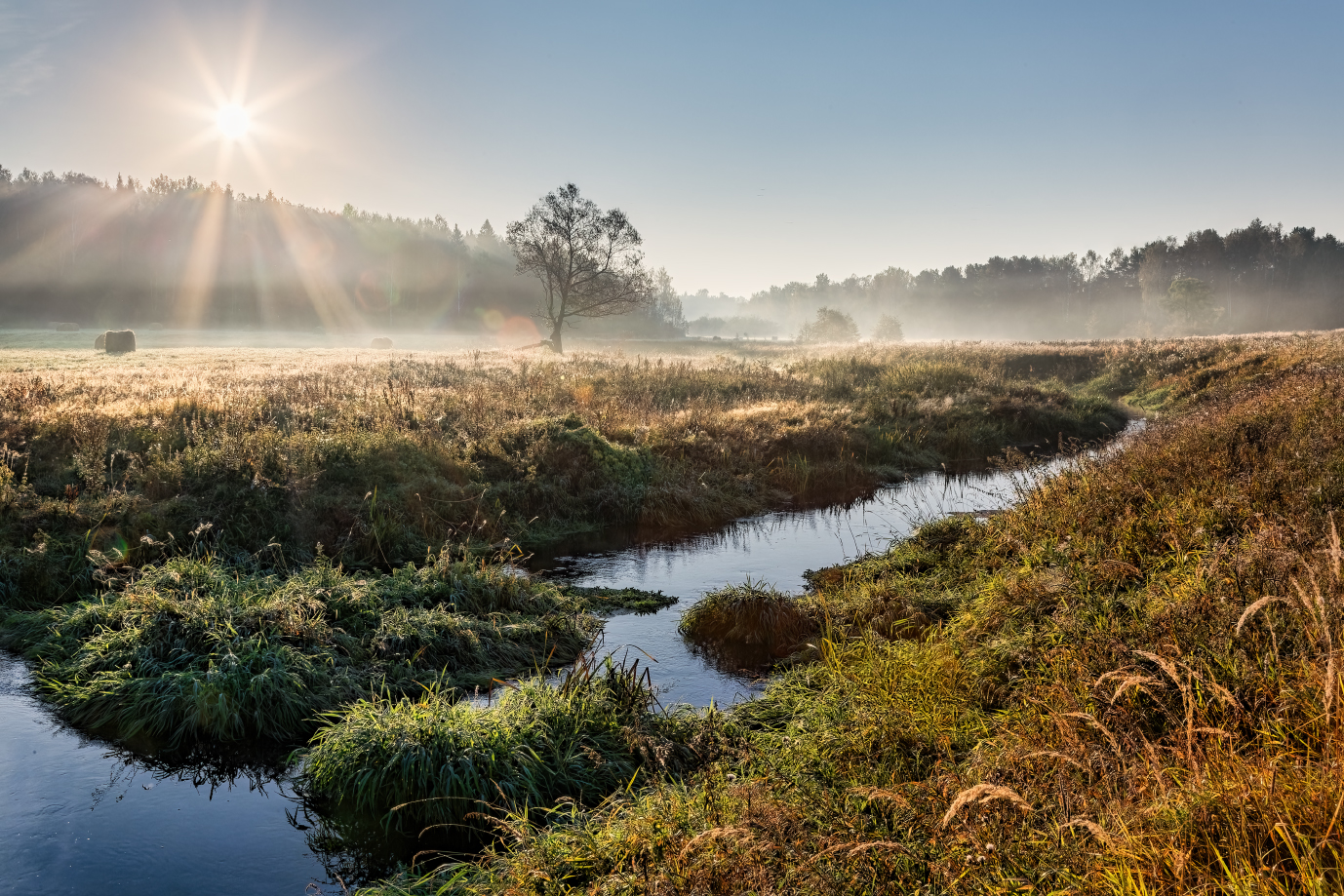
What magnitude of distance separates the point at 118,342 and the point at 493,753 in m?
43.8

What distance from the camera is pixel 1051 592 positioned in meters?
6.61

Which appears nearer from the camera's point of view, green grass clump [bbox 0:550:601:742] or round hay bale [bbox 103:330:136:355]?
green grass clump [bbox 0:550:601:742]

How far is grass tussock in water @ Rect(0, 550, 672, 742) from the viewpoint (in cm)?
623

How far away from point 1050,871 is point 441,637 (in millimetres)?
5862

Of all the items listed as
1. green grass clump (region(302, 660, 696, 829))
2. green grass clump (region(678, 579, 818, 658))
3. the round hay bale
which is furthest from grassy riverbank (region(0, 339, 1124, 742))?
the round hay bale

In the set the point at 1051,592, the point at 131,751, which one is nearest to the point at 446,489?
the point at 131,751

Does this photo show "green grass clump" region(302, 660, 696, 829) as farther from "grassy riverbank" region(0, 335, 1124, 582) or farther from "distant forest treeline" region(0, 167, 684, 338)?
"distant forest treeline" region(0, 167, 684, 338)

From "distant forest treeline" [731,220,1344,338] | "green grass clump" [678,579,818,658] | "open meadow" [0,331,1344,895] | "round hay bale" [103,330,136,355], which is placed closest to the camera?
"open meadow" [0,331,1344,895]

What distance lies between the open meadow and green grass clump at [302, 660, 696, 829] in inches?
1.0

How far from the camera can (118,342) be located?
39094mm

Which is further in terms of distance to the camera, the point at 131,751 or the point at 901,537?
the point at 901,537

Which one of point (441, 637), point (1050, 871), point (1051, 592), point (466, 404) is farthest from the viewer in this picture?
→ point (466, 404)

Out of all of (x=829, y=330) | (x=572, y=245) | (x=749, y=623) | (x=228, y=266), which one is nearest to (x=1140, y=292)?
(x=829, y=330)

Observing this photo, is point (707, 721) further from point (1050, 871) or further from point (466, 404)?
point (466, 404)
